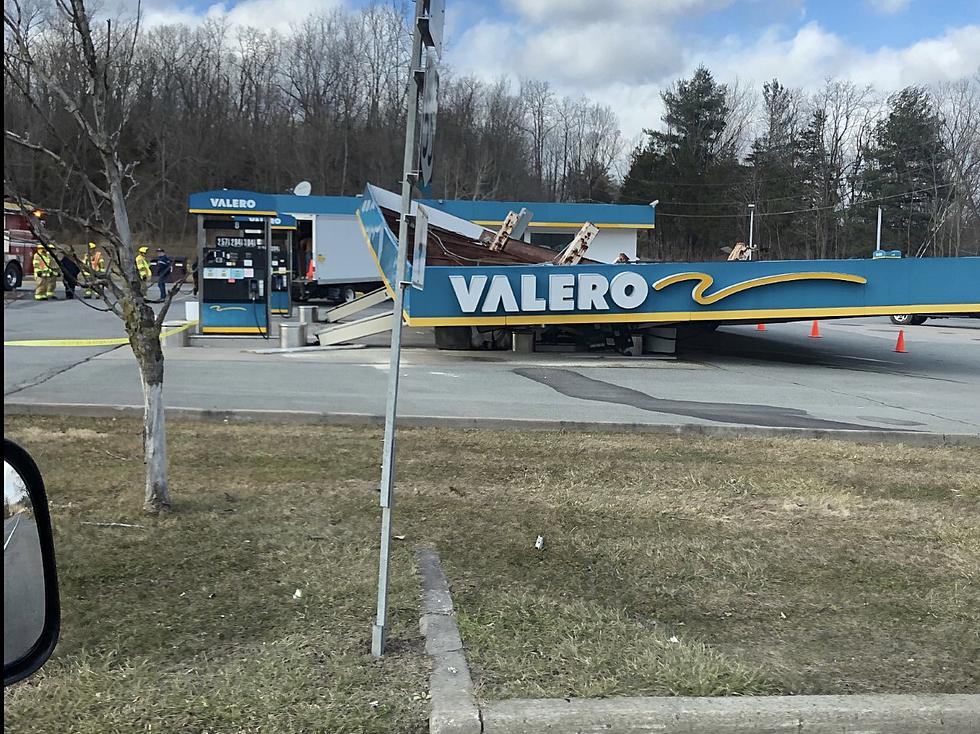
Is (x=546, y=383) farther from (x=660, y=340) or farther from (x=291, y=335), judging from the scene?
(x=291, y=335)

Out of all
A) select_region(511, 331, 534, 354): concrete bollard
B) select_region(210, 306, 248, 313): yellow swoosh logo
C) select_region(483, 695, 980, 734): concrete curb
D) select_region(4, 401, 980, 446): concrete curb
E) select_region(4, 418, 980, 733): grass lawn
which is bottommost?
select_region(483, 695, 980, 734): concrete curb

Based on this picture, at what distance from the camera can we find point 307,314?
866 inches

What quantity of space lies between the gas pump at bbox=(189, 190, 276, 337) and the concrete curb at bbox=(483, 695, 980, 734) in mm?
16621

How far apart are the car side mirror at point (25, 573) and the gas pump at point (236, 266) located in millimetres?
17496

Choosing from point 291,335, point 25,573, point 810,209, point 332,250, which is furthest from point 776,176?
point 25,573

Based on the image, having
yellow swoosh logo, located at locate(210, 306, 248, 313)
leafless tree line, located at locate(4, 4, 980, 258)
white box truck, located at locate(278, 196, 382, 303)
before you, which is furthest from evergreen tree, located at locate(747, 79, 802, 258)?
yellow swoosh logo, located at locate(210, 306, 248, 313)

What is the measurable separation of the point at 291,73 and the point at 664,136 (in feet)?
107

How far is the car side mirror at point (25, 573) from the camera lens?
6.26 feet

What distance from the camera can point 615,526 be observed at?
5875 mm

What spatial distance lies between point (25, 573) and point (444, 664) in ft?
7.19

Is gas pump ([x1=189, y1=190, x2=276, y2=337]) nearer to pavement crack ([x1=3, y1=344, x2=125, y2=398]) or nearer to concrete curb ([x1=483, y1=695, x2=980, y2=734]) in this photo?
pavement crack ([x1=3, y1=344, x2=125, y2=398])

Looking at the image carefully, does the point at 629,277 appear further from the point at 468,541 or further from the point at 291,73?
the point at 291,73

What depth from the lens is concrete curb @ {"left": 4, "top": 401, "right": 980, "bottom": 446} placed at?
30.0 ft

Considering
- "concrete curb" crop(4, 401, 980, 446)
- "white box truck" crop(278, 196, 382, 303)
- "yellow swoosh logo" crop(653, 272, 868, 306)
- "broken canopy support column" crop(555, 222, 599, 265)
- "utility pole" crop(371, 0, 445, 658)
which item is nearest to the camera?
"utility pole" crop(371, 0, 445, 658)
